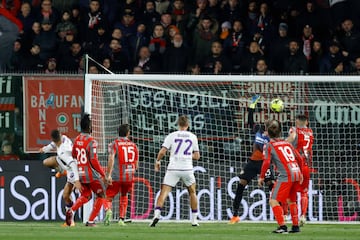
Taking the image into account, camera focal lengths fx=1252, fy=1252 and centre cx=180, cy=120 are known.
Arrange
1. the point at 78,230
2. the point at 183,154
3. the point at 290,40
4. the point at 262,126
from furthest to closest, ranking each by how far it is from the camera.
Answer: the point at 290,40
the point at 262,126
the point at 183,154
the point at 78,230

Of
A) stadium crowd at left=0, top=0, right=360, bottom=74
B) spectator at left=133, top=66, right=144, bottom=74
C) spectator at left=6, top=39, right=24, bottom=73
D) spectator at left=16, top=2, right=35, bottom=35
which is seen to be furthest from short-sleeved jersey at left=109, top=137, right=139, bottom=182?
spectator at left=16, top=2, right=35, bottom=35

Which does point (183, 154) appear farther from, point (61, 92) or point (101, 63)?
point (101, 63)

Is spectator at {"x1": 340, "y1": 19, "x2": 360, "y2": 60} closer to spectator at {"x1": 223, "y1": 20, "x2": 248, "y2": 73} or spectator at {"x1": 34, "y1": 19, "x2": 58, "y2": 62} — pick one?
spectator at {"x1": 223, "y1": 20, "x2": 248, "y2": 73}

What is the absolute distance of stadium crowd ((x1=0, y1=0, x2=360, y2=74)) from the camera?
80.2 ft

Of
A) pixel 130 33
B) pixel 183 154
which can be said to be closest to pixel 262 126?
pixel 183 154

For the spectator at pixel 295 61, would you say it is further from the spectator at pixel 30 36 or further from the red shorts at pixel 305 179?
the spectator at pixel 30 36

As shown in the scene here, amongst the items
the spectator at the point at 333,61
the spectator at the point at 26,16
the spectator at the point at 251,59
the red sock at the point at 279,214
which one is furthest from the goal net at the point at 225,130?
the red sock at the point at 279,214

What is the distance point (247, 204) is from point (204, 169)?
102 cm

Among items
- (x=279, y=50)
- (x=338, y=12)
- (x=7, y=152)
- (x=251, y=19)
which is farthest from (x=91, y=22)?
(x=338, y=12)

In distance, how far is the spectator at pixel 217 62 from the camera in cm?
2419

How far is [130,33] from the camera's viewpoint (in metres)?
25.7

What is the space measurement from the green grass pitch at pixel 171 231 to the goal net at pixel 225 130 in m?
1.12

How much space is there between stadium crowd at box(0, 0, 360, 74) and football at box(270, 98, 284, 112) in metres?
1.37

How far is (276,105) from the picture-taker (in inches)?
878
